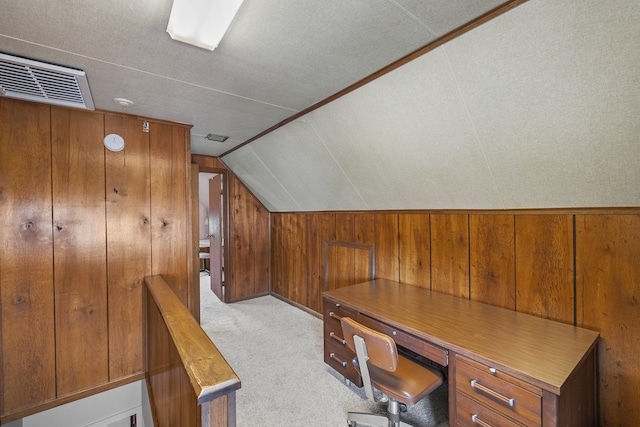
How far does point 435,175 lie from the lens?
207cm

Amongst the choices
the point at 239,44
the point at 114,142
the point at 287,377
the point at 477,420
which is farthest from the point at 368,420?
the point at 114,142

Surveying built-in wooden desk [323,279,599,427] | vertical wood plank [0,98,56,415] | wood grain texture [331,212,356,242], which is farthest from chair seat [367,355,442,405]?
vertical wood plank [0,98,56,415]

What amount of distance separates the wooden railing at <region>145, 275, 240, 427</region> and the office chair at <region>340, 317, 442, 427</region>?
77cm

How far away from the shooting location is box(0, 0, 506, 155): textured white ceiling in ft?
3.94

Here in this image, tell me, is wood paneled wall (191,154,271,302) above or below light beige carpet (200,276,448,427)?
above

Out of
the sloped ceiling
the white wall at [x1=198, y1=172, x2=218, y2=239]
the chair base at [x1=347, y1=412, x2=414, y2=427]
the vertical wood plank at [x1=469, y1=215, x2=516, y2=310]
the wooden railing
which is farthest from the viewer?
the white wall at [x1=198, y1=172, x2=218, y2=239]

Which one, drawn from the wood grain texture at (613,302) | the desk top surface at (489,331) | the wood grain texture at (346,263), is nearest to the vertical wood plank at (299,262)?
the wood grain texture at (346,263)

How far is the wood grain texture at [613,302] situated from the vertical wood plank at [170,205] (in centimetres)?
318

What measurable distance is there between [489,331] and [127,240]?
295 centimetres

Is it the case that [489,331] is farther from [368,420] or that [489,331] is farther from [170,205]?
[170,205]

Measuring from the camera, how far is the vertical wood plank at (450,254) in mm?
2164

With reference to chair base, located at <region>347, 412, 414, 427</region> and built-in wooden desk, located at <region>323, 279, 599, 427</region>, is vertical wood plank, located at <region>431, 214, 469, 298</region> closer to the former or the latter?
built-in wooden desk, located at <region>323, 279, 599, 427</region>

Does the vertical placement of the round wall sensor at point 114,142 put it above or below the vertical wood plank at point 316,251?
above

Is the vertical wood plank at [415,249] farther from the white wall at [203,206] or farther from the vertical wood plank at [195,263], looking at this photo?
the white wall at [203,206]
